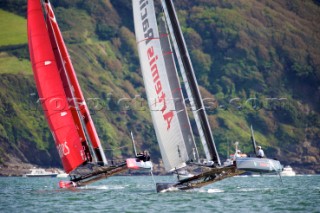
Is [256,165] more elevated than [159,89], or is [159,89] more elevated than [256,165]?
[159,89]

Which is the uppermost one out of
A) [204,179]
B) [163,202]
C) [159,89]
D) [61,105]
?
[61,105]

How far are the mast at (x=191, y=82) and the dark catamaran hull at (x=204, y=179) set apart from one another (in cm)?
60

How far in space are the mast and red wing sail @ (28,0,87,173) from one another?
33.9 ft

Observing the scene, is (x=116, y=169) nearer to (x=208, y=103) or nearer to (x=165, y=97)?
(x=165, y=97)

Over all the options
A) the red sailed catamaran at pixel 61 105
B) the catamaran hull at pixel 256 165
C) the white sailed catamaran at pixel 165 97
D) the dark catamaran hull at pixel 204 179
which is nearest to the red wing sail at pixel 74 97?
the red sailed catamaran at pixel 61 105

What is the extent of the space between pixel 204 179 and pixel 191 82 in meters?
5.69

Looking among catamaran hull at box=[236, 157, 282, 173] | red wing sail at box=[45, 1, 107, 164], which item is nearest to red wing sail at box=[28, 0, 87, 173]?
red wing sail at box=[45, 1, 107, 164]

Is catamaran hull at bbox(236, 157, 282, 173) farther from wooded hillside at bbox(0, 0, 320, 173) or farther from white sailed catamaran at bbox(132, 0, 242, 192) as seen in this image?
wooded hillside at bbox(0, 0, 320, 173)

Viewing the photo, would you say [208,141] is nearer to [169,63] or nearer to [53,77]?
[169,63]

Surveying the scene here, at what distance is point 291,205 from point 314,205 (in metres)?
1.11

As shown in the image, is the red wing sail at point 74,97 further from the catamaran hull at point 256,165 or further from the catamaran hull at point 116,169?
the catamaran hull at point 256,165

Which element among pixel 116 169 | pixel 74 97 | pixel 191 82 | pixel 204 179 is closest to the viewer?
pixel 191 82

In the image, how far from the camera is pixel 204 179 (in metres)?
48.6

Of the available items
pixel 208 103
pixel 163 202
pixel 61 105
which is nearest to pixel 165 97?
pixel 163 202
